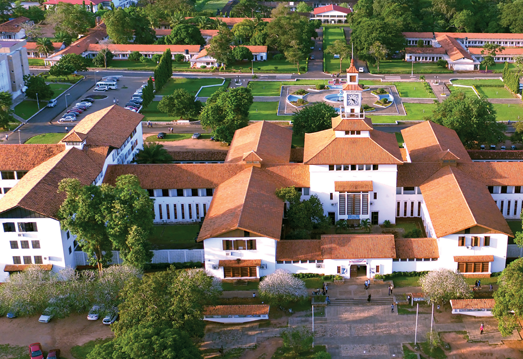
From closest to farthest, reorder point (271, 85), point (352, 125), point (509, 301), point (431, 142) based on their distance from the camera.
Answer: point (509, 301) → point (352, 125) → point (431, 142) → point (271, 85)

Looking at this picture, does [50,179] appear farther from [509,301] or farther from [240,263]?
[509,301]

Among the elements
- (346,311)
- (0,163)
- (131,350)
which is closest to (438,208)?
(346,311)

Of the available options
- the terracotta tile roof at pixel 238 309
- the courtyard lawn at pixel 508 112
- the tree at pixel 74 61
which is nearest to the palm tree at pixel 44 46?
the tree at pixel 74 61

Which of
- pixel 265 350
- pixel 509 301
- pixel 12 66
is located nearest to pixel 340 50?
pixel 12 66

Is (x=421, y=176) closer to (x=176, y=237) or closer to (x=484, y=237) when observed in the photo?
(x=484, y=237)

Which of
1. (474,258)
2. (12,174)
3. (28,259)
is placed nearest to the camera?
(474,258)

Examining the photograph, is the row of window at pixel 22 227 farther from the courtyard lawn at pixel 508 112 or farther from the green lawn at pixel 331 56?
the green lawn at pixel 331 56

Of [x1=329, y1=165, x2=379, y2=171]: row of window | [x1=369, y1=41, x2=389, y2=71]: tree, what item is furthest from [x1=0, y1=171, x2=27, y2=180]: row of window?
[x1=369, y1=41, x2=389, y2=71]: tree
